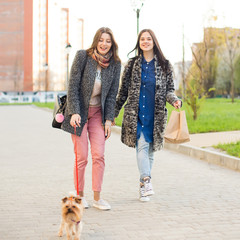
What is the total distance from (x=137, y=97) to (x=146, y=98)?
0.37 feet

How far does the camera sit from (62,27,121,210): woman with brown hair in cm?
520

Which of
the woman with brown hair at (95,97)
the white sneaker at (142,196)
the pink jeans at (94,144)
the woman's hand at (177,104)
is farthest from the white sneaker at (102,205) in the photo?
the woman's hand at (177,104)

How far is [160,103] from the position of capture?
5746 mm

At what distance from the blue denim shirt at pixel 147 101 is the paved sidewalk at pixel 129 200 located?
878 mm

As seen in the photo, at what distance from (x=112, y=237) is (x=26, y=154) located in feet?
22.1

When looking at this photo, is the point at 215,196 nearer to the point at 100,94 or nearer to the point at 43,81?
the point at 100,94

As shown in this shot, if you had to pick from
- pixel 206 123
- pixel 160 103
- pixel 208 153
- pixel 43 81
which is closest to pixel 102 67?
pixel 160 103

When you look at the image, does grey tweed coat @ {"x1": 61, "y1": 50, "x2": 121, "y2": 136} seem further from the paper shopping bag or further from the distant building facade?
the distant building facade

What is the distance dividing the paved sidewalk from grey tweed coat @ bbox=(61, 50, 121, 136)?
1.06 metres

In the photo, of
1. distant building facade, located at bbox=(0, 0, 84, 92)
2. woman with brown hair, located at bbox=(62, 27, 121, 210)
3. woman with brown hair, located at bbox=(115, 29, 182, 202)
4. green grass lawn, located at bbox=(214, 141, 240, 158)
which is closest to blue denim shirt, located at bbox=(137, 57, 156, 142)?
woman with brown hair, located at bbox=(115, 29, 182, 202)

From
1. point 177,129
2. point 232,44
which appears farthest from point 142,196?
point 232,44

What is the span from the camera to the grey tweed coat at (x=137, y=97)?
18.9ft

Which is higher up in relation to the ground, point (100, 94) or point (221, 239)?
point (100, 94)

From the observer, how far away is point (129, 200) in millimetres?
5812
